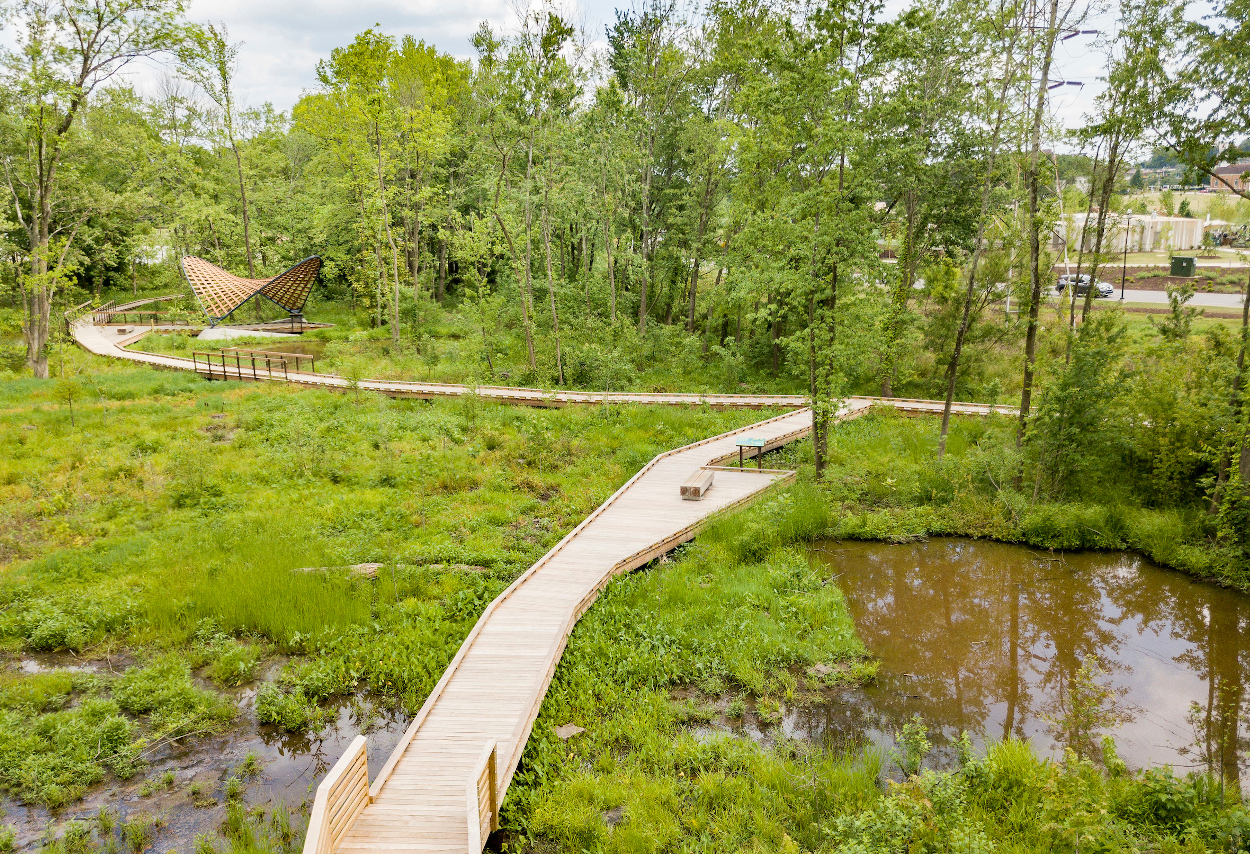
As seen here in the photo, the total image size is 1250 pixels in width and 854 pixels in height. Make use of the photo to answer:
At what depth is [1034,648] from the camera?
11.0 metres

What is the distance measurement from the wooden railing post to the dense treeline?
37.5 feet

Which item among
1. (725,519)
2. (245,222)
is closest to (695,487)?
(725,519)

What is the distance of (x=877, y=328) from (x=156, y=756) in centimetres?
1676

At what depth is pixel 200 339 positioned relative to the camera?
32.8 m

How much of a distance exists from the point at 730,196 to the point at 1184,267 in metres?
23.4

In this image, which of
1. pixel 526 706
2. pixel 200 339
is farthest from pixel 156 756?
pixel 200 339

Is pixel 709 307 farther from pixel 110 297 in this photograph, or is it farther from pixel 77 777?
pixel 110 297

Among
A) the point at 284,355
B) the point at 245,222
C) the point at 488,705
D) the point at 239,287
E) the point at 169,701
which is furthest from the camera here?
the point at 245,222

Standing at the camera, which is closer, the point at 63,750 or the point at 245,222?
the point at 63,750

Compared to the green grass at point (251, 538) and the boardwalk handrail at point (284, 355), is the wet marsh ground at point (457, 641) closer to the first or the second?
the green grass at point (251, 538)

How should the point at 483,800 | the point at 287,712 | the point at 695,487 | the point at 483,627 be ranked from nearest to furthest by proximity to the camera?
the point at 483,800 → the point at 287,712 → the point at 483,627 → the point at 695,487

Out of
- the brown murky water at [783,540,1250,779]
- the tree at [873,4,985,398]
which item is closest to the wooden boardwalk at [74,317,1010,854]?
the brown murky water at [783,540,1250,779]

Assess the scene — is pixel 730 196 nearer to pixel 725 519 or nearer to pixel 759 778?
pixel 725 519

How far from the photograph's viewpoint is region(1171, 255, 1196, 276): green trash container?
3173 cm
